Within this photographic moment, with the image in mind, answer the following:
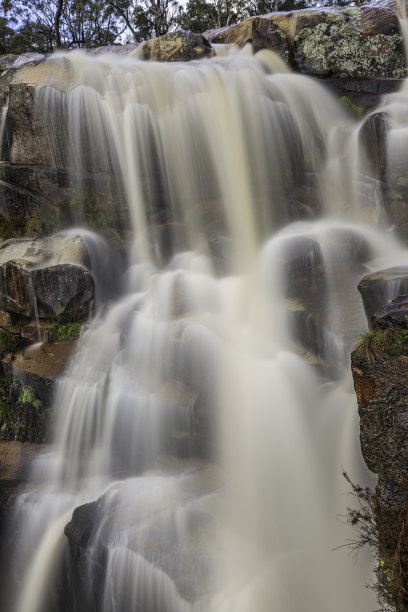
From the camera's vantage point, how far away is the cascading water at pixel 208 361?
16.0 ft

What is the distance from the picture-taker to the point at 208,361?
6898mm

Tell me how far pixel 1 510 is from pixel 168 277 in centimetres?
508

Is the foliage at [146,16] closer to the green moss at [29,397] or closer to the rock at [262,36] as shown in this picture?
the rock at [262,36]

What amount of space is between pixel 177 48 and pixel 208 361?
10.8 m

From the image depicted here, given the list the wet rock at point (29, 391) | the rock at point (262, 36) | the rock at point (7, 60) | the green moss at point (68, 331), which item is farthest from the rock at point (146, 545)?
the rock at point (7, 60)

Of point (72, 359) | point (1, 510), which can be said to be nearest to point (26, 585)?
point (1, 510)

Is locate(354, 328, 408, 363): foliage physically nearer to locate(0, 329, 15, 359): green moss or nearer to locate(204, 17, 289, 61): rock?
locate(0, 329, 15, 359): green moss

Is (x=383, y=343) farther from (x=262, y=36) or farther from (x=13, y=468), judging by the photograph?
(x=262, y=36)

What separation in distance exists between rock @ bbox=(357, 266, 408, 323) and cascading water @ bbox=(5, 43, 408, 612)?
0.56 metres

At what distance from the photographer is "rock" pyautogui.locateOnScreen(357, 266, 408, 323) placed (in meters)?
5.95

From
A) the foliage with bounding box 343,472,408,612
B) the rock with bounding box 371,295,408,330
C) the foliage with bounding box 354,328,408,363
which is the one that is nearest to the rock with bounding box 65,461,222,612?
the foliage with bounding box 343,472,408,612

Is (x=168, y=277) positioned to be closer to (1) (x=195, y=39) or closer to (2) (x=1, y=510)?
(2) (x=1, y=510)

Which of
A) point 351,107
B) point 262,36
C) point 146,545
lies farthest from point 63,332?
point 262,36

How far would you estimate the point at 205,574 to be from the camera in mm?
4711
